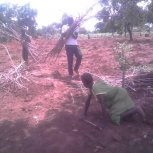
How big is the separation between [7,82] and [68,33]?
1584 millimetres

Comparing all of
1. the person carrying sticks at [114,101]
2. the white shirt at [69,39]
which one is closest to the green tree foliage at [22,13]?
the white shirt at [69,39]

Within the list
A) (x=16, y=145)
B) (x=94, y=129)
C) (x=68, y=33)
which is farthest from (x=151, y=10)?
(x=16, y=145)

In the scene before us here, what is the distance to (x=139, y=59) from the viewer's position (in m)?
9.84

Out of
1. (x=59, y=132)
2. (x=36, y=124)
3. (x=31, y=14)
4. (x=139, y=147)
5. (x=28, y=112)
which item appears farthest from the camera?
(x=31, y=14)

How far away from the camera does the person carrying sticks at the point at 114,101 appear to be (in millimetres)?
4133

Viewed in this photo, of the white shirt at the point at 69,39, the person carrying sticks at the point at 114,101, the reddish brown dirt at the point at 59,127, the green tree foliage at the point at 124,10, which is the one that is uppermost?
the green tree foliage at the point at 124,10

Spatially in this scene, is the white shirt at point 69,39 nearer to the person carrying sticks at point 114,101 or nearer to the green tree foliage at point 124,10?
the green tree foliage at point 124,10

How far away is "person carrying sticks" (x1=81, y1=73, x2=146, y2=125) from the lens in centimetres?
413

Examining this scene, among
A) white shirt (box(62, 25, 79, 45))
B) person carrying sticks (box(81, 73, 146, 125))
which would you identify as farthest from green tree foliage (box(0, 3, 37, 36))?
person carrying sticks (box(81, 73, 146, 125))

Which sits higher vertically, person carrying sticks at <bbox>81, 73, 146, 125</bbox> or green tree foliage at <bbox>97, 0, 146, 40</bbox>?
green tree foliage at <bbox>97, 0, 146, 40</bbox>

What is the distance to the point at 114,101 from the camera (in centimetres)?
425

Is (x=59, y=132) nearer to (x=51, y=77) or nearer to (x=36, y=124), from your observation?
(x=36, y=124)

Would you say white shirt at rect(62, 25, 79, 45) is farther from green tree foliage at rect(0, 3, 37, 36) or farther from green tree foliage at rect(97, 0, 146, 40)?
green tree foliage at rect(0, 3, 37, 36)

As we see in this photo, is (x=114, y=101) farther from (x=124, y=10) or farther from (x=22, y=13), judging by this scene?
(x=22, y=13)
